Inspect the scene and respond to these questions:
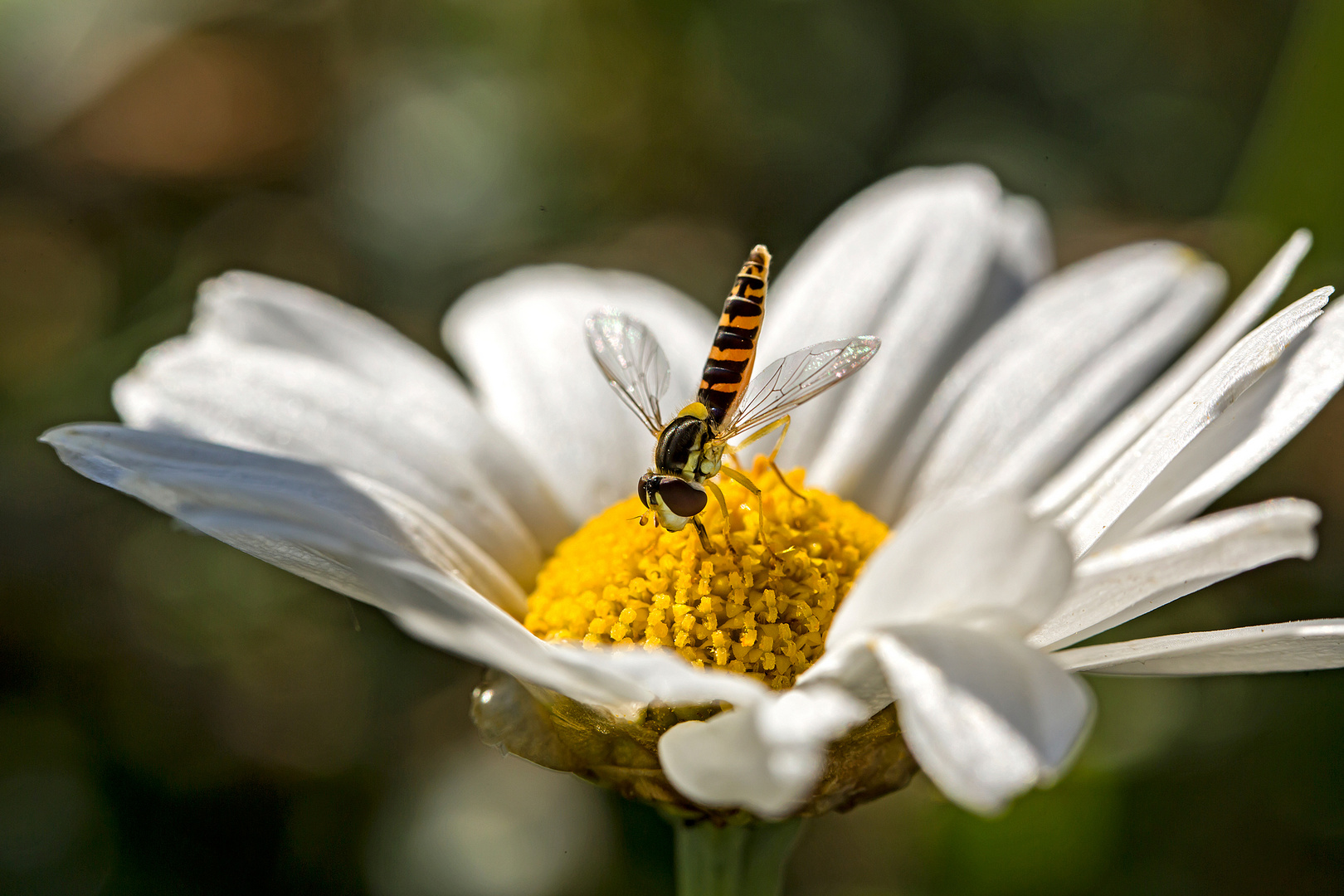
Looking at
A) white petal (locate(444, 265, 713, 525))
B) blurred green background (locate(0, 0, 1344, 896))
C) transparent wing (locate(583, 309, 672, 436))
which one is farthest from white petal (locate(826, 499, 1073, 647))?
blurred green background (locate(0, 0, 1344, 896))

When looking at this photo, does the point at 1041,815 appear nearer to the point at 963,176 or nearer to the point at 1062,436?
the point at 1062,436

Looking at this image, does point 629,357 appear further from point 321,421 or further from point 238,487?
point 238,487

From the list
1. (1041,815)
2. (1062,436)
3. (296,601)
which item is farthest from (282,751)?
(1062,436)

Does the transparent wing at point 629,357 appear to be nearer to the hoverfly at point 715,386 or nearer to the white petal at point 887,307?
the hoverfly at point 715,386

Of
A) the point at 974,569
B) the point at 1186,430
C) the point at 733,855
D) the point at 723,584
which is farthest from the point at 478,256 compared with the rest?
the point at 974,569

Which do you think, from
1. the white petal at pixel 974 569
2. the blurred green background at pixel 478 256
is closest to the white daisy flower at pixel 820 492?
the white petal at pixel 974 569

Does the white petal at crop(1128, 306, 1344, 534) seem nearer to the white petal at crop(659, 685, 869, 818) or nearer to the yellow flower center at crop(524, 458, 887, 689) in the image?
the yellow flower center at crop(524, 458, 887, 689)
